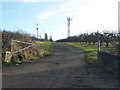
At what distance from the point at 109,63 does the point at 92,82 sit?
14.5 ft

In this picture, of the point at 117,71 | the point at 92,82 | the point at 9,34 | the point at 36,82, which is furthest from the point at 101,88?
the point at 9,34

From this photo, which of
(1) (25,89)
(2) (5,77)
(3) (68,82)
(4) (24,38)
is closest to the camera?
(1) (25,89)

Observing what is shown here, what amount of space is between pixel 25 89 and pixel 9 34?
1364cm

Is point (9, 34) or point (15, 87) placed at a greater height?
point (9, 34)

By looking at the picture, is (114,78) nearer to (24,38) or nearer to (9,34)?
(9,34)

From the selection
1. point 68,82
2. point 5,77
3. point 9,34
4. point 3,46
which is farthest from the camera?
point 9,34

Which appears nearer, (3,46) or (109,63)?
(109,63)

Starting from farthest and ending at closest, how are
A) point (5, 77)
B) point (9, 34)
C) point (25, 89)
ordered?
point (9, 34), point (5, 77), point (25, 89)

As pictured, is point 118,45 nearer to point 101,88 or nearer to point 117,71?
point 117,71

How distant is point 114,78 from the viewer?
14.8 metres

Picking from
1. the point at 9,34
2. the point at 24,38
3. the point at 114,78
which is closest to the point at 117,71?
the point at 114,78

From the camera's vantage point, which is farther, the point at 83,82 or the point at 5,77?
the point at 5,77

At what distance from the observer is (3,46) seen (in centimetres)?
2233

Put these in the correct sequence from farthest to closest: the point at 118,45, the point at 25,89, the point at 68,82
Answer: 1. the point at 118,45
2. the point at 68,82
3. the point at 25,89
